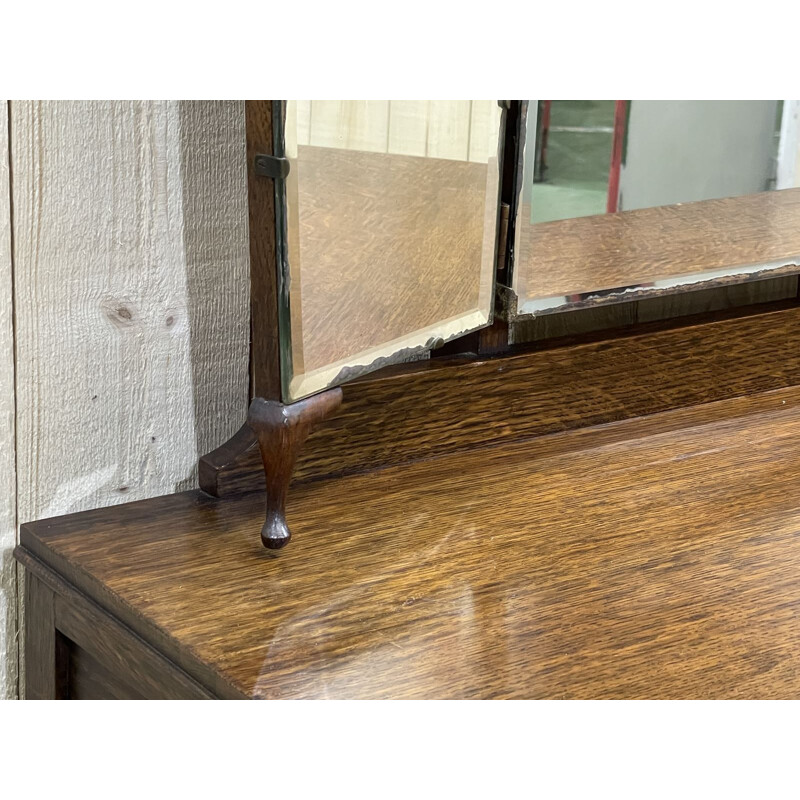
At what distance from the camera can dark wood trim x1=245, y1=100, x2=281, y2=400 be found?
0.61m

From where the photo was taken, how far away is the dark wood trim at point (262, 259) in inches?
24.0

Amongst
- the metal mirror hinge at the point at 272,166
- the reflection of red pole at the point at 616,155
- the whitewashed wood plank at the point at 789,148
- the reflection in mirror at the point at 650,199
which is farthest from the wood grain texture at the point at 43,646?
the whitewashed wood plank at the point at 789,148

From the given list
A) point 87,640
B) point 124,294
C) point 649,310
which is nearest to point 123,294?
point 124,294

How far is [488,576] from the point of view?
0.66 m

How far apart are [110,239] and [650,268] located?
1.48 ft

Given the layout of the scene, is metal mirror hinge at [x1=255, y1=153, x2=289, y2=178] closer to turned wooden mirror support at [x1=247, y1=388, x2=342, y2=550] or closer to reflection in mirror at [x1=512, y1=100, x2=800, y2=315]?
turned wooden mirror support at [x1=247, y1=388, x2=342, y2=550]

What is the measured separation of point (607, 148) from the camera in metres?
0.88

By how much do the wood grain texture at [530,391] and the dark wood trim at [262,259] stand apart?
100mm

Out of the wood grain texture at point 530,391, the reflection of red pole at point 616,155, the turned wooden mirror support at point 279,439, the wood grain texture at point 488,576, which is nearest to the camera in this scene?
the wood grain texture at point 488,576

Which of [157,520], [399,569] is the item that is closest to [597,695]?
[399,569]

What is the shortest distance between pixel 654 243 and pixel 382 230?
0.33 metres

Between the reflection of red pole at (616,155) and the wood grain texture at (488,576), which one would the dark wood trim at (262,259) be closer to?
the wood grain texture at (488,576)

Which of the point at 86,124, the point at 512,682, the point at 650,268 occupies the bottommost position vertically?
the point at 512,682
